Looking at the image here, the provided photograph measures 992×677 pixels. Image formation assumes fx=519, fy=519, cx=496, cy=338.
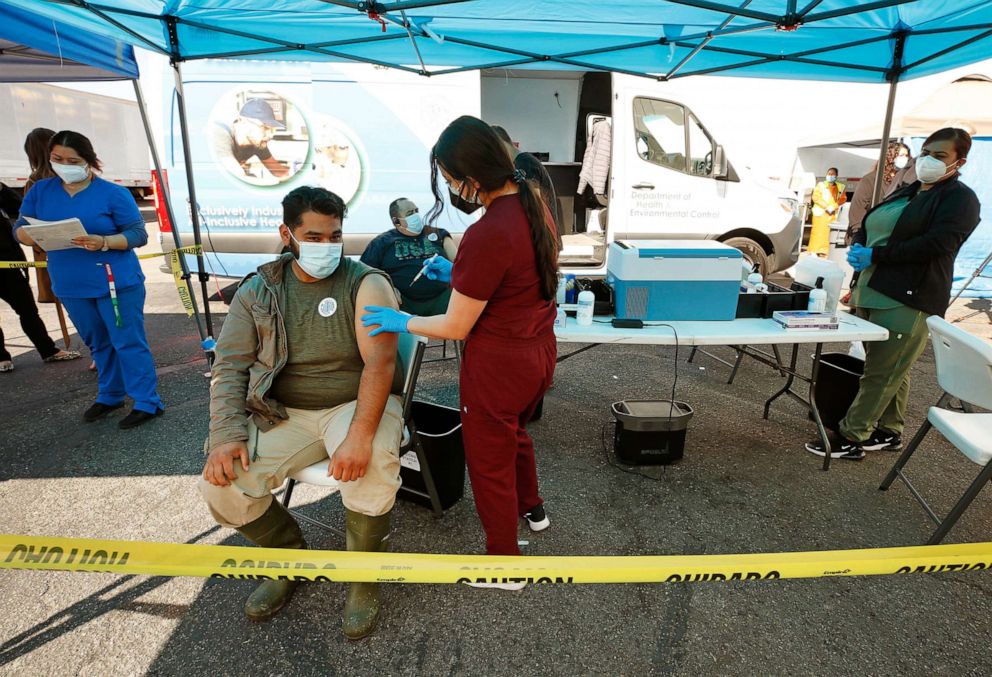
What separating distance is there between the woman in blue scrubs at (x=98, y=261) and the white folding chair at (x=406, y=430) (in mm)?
1816

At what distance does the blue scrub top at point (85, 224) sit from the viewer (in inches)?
120

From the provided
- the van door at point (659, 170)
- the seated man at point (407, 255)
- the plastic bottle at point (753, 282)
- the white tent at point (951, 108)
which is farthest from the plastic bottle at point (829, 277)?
the white tent at point (951, 108)

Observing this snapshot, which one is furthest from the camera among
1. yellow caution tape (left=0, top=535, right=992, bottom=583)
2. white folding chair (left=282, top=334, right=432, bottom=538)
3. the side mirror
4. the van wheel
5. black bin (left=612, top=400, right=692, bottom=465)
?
the van wheel

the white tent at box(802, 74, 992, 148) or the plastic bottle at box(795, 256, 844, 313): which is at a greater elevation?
the white tent at box(802, 74, 992, 148)

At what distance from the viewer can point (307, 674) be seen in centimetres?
168

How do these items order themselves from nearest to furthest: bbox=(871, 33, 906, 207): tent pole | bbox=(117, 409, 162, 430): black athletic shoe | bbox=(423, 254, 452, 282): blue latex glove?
bbox=(423, 254, 452, 282): blue latex glove, bbox=(117, 409, 162, 430): black athletic shoe, bbox=(871, 33, 906, 207): tent pole

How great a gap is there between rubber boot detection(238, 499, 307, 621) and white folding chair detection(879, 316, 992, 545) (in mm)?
2615

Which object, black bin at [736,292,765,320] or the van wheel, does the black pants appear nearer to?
black bin at [736,292,765,320]

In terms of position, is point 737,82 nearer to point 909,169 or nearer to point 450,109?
point 909,169

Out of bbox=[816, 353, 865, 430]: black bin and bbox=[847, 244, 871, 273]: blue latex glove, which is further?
bbox=[816, 353, 865, 430]: black bin

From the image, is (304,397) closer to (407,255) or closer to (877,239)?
(407,255)

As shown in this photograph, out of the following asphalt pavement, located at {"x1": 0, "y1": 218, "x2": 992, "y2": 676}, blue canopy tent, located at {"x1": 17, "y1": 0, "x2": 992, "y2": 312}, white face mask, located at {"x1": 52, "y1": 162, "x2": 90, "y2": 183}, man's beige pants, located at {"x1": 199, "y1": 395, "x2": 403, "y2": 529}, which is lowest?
asphalt pavement, located at {"x1": 0, "y1": 218, "x2": 992, "y2": 676}

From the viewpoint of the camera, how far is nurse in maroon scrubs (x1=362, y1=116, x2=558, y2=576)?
1.57 metres

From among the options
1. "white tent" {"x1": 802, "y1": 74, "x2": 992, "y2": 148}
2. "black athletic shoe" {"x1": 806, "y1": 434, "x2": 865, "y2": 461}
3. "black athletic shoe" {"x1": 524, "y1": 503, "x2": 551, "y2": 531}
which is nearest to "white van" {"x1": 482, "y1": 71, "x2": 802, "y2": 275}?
"white tent" {"x1": 802, "y1": 74, "x2": 992, "y2": 148}
